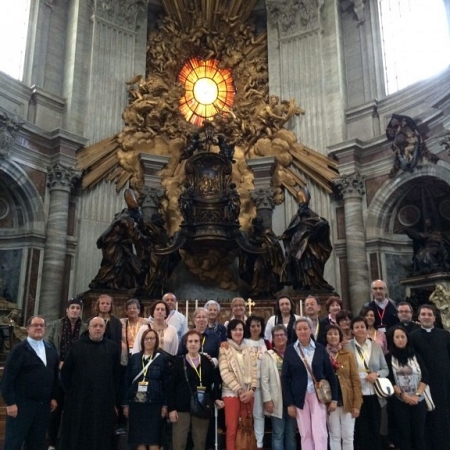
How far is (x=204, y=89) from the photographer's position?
1409cm

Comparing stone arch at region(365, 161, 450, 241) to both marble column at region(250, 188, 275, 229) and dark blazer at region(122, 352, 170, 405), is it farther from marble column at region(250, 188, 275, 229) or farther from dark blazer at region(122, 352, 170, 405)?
dark blazer at region(122, 352, 170, 405)

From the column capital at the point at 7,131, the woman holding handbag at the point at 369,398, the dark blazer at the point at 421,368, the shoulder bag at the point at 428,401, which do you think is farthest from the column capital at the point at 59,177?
the shoulder bag at the point at 428,401

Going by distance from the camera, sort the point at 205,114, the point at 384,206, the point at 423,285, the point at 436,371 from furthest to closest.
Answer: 1. the point at 205,114
2. the point at 384,206
3. the point at 423,285
4. the point at 436,371

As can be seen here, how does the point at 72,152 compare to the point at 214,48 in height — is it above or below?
below

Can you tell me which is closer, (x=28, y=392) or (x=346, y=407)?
(x=28, y=392)

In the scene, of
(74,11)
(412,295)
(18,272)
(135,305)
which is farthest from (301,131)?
(135,305)

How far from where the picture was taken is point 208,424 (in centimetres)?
379

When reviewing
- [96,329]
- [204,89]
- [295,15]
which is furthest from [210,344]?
[295,15]

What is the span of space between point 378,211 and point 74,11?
8.95m

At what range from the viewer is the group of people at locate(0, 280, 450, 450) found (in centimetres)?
356

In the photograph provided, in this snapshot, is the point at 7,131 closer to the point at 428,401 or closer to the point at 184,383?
the point at 184,383

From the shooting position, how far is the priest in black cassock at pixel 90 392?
3.54m

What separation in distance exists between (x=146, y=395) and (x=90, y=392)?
0.42m

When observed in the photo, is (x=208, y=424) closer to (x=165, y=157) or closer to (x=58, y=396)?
(x=58, y=396)
